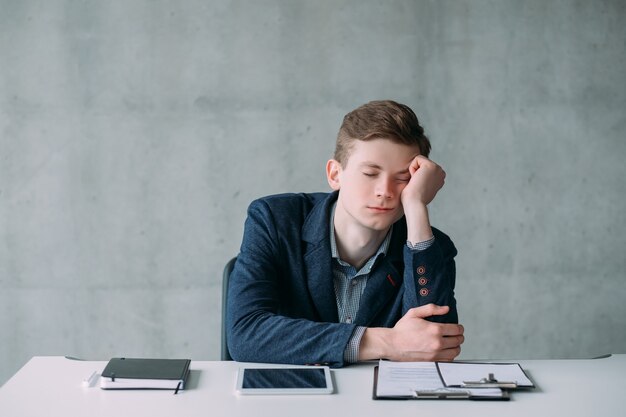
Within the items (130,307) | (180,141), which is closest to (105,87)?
(180,141)

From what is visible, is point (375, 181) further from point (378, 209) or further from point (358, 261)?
point (358, 261)

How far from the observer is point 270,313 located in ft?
6.46

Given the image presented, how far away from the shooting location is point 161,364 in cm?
176

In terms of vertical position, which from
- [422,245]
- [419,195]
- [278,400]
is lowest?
[278,400]

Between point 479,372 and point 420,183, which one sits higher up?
point 420,183

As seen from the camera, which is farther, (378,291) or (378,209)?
(378,291)

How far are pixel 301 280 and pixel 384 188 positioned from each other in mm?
355

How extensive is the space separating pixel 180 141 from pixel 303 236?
4.91ft

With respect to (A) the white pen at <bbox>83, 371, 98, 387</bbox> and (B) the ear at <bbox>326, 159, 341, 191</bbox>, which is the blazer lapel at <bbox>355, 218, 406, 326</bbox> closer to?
(B) the ear at <bbox>326, 159, 341, 191</bbox>

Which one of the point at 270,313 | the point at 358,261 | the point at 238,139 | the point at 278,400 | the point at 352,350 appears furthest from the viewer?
the point at 238,139

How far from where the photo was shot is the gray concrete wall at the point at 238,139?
3.46m

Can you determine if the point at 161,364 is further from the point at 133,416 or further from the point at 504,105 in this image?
the point at 504,105

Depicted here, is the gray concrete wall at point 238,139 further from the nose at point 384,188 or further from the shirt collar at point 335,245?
the nose at point 384,188

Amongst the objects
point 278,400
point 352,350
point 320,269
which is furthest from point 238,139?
point 278,400
